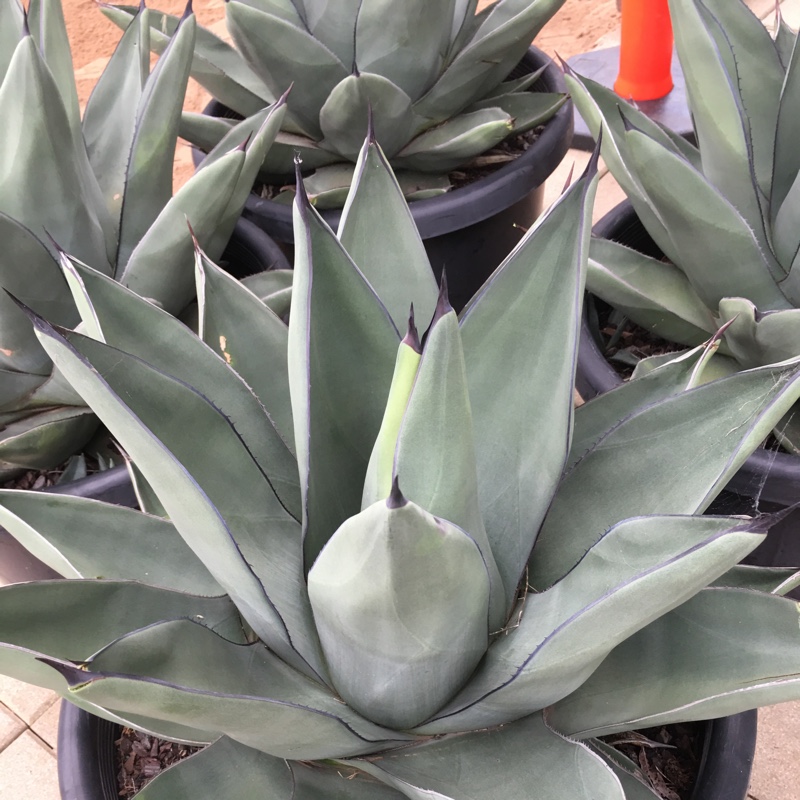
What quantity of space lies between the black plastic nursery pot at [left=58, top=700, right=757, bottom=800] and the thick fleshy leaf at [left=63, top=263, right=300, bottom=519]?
28 centimetres

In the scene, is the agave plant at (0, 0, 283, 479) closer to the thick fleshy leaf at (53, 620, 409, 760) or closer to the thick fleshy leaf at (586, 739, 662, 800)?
the thick fleshy leaf at (53, 620, 409, 760)

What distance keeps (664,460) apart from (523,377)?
110 mm

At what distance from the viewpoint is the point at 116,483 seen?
943 mm

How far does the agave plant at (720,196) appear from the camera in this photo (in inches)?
33.5

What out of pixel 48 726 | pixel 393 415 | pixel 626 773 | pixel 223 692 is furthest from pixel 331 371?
pixel 48 726

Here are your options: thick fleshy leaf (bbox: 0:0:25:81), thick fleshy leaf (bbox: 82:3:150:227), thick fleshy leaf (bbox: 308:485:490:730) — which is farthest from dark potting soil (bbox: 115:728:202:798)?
thick fleshy leaf (bbox: 0:0:25:81)

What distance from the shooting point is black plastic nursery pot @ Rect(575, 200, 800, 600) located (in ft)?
2.83

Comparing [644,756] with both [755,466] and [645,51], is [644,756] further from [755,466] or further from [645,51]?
[645,51]

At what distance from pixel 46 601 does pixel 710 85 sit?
75 cm

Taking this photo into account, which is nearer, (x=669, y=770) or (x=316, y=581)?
(x=316, y=581)

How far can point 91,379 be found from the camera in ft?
1.47

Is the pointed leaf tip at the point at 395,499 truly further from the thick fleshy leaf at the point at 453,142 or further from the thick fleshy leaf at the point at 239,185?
the thick fleshy leaf at the point at 453,142

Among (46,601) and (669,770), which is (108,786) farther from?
(669,770)

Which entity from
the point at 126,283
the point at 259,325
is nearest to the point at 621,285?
the point at 259,325
